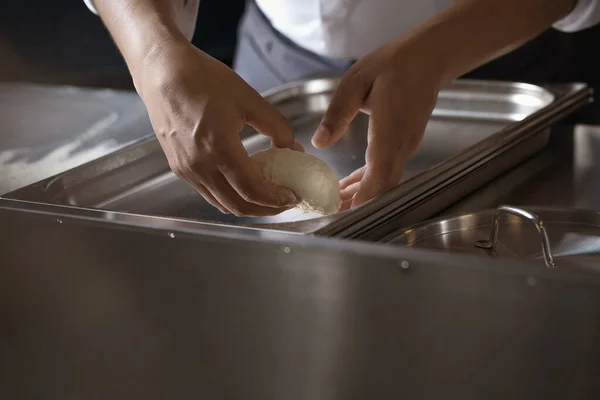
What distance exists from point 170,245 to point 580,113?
1213 millimetres

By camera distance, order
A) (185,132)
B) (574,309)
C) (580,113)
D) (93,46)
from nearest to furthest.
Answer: (574,309)
(185,132)
(580,113)
(93,46)

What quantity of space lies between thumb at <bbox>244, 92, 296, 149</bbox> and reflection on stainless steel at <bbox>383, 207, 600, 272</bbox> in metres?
0.13

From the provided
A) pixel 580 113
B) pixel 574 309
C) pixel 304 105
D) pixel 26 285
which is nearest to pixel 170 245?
pixel 26 285

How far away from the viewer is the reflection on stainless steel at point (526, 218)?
0.58 metres

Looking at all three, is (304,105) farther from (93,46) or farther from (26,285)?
(93,46)

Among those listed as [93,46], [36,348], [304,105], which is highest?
[93,46]

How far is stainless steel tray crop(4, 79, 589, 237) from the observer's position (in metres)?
0.69

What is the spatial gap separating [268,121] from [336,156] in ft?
0.91

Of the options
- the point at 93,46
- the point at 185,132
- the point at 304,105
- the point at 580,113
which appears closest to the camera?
the point at 185,132

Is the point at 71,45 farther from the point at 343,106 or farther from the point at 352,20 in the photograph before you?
the point at 343,106

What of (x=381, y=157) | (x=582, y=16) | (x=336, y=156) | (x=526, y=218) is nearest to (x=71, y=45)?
(x=336, y=156)

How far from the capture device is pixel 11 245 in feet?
1.87

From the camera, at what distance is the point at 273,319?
49 cm

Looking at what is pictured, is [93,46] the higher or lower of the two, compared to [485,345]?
higher
